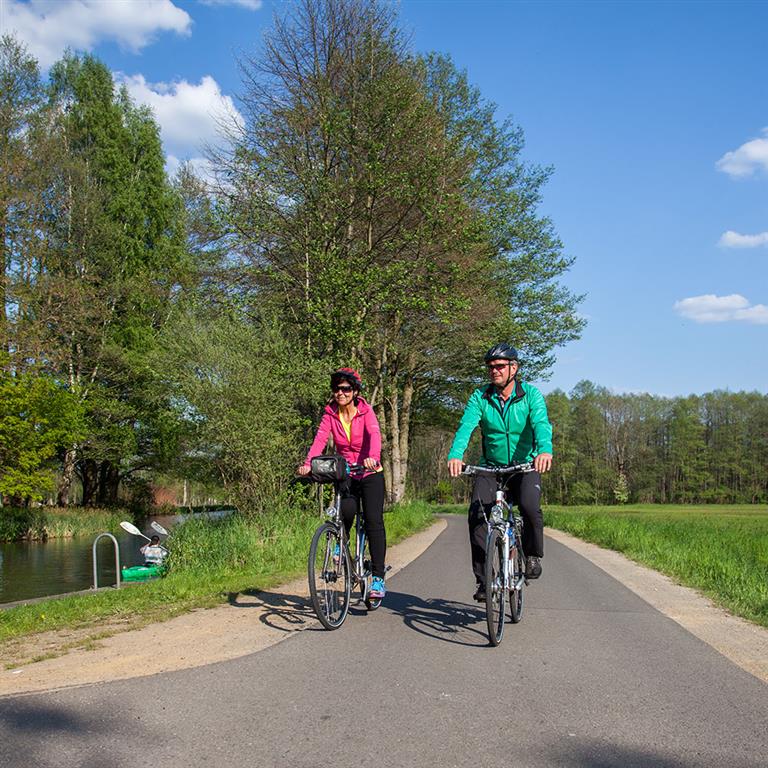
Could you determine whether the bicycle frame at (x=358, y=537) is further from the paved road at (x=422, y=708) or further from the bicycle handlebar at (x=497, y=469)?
the bicycle handlebar at (x=497, y=469)

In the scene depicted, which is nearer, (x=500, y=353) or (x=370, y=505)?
(x=500, y=353)

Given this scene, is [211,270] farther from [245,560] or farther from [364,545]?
[364,545]

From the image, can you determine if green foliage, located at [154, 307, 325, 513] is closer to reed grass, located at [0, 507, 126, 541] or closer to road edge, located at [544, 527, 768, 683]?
road edge, located at [544, 527, 768, 683]

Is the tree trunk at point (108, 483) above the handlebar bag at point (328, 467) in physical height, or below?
below

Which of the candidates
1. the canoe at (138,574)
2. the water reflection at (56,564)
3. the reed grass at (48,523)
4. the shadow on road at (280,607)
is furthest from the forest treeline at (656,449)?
the shadow on road at (280,607)

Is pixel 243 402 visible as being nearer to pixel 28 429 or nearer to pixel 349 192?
pixel 349 192

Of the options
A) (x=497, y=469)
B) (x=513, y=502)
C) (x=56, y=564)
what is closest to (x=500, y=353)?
(x=497, y=469)

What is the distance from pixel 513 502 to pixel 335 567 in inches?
59.0

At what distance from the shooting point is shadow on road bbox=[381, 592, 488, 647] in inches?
221

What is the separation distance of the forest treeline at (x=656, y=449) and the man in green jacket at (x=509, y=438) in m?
82.3

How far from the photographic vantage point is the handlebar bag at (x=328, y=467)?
6016 mm

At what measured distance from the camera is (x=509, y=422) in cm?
595

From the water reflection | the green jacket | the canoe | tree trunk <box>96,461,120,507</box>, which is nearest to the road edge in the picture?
the green jacket

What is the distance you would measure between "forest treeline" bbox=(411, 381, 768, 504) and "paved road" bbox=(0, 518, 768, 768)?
83.2 meters
